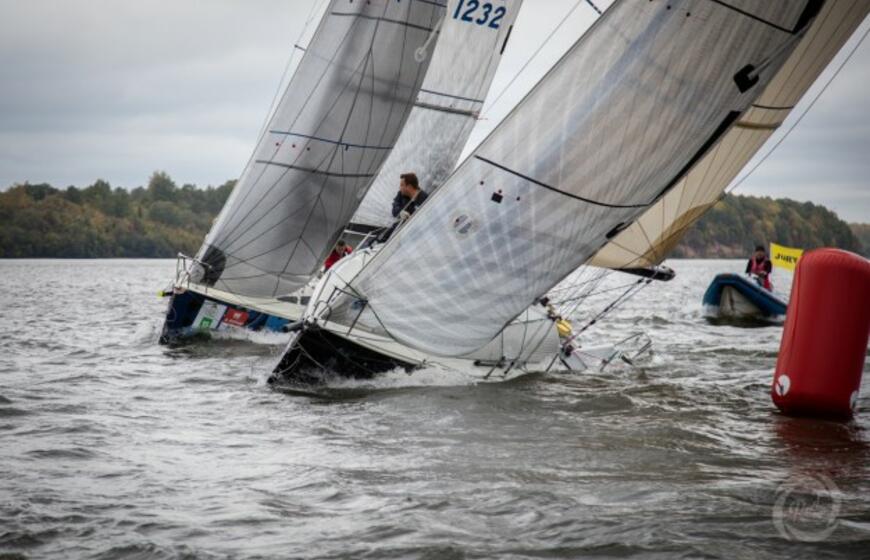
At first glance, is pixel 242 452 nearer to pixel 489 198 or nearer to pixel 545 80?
pixel 489 198

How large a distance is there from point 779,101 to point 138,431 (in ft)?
24.4

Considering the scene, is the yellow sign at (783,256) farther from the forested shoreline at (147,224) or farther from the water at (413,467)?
A: the forested shoreline at (147,224)

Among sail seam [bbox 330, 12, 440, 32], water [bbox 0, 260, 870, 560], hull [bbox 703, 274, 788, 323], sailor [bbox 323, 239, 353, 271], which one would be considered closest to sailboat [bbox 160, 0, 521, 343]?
sail seam [bbox 330, 12, 440, 32]

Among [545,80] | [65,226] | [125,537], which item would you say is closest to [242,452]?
[125,537]

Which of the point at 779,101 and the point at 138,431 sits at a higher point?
the point at 779,101

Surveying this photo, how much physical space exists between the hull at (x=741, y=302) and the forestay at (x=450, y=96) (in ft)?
29.0

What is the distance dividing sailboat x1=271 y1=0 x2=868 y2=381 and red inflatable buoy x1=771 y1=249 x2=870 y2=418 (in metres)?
1.42

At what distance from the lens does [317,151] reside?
41.6 feet

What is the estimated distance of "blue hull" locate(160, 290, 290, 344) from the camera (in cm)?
1275

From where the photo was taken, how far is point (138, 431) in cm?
704

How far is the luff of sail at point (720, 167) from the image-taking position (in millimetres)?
10078

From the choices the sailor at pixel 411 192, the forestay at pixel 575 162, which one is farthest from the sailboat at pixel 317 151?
the forestay at pixel 575 162

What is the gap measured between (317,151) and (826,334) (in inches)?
281

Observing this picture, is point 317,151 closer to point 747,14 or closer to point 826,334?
point 747,14
